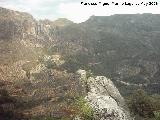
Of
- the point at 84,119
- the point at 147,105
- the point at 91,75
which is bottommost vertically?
the point at 147,105

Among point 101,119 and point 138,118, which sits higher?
point 101,119

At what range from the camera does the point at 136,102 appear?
48.1 metres

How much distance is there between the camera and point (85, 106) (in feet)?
82.9

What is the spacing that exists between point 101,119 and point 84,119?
3.90 feet

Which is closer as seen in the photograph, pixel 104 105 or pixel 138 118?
pixel 104 105

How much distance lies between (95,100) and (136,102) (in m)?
22.9

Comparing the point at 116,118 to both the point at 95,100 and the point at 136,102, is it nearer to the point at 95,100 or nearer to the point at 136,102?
the point at 95,100

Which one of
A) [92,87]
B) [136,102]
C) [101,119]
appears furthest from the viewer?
[136,102]

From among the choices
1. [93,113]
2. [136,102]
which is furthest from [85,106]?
[136,102]

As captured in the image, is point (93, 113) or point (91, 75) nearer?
point (93, 113)

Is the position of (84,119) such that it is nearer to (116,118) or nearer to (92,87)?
(116,118)

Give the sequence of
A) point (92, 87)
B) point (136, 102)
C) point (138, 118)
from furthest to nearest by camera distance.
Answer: point (136, 102) → point (138, 118) → point (92, 87)

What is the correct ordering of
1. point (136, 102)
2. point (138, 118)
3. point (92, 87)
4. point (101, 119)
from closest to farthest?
point (101, 119) → point (92, 87) → point (138, 118) → point (136, 102)

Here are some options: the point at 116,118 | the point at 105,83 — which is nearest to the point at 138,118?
the point at 105,83
